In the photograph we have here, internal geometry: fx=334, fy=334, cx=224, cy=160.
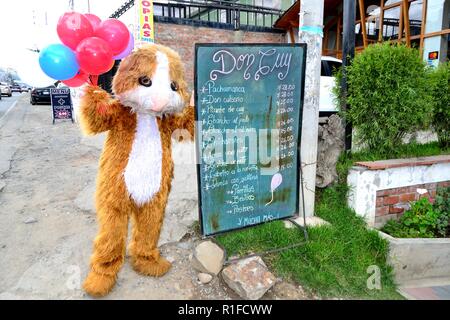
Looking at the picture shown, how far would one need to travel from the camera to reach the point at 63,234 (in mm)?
3412

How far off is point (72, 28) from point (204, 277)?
2.08 metres

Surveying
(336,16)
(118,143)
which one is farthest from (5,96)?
(118,143)

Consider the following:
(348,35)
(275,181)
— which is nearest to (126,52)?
(275,181)

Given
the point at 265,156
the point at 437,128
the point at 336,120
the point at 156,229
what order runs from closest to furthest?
the point at 156,229, the point at 265,156, the point at 336,120, the point at 437,128

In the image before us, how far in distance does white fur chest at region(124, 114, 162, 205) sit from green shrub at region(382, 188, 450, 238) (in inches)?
98.2

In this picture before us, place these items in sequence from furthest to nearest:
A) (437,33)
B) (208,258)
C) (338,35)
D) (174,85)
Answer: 1. (338,35)
2. (437,33)
3. (208,258)
4. (174,85)

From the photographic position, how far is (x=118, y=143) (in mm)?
2420

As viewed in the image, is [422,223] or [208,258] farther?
[422,223]

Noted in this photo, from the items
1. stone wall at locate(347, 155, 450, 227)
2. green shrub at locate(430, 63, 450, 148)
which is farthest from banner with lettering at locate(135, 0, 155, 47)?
stone wall at locate(347, 155, 450, 227)

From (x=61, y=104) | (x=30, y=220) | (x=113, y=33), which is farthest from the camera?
(x=61, y=104)

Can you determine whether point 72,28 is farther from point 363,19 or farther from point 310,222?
point 363,19

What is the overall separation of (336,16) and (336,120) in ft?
34.1
